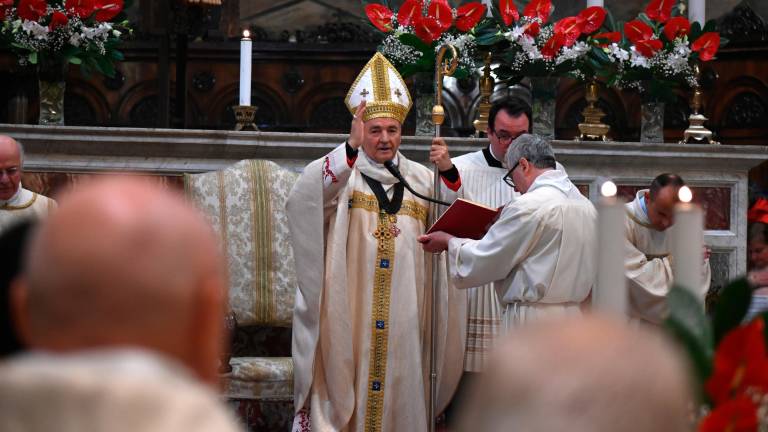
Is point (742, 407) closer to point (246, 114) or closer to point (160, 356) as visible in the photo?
point (160, 356)

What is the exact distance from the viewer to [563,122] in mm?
8789

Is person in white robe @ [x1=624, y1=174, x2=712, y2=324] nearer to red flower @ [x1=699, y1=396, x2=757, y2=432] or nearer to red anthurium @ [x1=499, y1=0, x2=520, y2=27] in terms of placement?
red anthurium @ [x1=499, y1=0, x2=520, y2=27]

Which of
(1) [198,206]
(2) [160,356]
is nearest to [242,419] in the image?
(1) [198,206]

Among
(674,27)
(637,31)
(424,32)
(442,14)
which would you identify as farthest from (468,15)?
(674,27)

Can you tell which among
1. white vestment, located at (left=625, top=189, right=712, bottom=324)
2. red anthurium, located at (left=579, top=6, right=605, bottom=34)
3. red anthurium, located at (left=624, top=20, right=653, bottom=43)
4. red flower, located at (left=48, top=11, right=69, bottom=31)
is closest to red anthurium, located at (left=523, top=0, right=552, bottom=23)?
red anthurium, located at (left=579, top=6, right=605, bottom=34)

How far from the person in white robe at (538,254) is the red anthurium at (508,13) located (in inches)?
60.1

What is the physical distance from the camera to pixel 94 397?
3.14 ft

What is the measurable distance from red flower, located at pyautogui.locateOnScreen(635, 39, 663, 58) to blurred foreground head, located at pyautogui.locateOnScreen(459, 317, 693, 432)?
17.3 feet

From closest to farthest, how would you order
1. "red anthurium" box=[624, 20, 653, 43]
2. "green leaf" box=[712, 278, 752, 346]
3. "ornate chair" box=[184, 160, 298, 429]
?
"green leaf" box=[712, 278, 752, 346] < "ornate chair" box=[184, 160, 298, 429] < "red anthurium" box=[624, 20, 653, 43]

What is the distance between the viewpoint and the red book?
481 centimetres

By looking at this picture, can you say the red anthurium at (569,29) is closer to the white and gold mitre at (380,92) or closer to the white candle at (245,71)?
the white and gold mitre at (380,92)

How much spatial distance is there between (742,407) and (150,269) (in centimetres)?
95

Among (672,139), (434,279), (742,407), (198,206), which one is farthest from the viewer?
(672,139)

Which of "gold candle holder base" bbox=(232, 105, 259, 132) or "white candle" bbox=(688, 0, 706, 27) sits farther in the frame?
"white candle" bbox=(688, 0, 706, 27)
